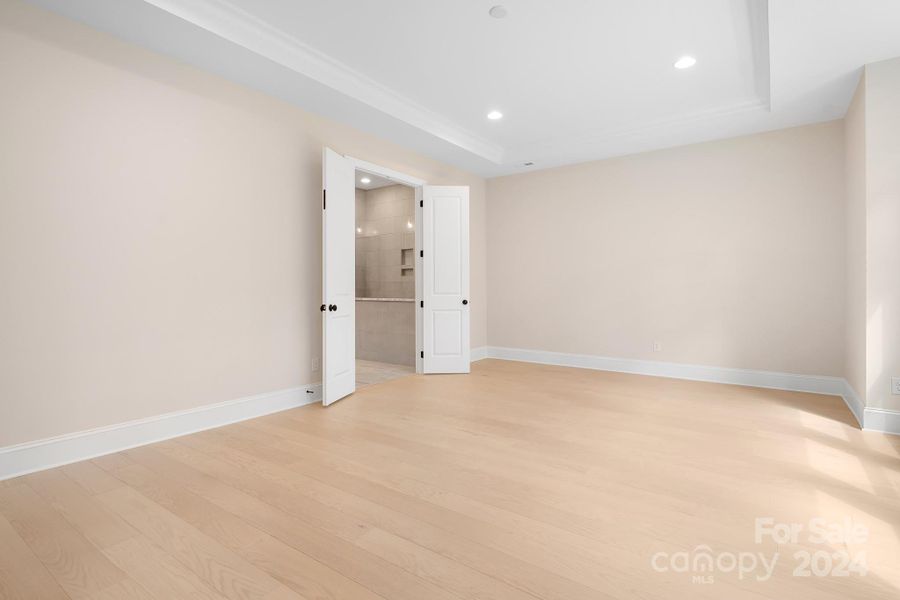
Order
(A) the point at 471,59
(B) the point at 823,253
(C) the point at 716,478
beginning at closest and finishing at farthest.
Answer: (C) the point at 716,478 < (A) the point at 471,59 < (B) the point at 823,253

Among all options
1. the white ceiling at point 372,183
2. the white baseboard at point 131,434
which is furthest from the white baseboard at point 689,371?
the white ceiling at point 372,183

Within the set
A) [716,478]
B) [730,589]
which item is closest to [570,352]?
[716,478]

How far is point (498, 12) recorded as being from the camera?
290 centimetres

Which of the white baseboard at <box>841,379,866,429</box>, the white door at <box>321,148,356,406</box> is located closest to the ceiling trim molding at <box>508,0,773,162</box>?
the white door at <box>321,148,356,406</box>

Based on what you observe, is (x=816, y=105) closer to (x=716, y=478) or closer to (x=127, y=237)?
(x=716, y=478)

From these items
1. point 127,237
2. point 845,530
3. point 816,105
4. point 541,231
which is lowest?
point 845,530

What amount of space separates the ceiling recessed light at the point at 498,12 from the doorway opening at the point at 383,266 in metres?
3.99

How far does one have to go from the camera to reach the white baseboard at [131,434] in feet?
8.28

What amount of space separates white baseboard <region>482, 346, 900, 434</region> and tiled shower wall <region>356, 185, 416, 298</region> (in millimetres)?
2848

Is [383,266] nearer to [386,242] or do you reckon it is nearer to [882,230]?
[386,242]

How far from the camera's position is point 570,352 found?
20.0ft

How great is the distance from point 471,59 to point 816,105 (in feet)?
10.9

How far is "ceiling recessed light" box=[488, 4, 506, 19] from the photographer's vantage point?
2.86 m

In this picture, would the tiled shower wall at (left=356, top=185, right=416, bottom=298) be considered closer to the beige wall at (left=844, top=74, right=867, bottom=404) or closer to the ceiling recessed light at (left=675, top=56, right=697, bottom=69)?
the ceiling recessed light at (left=675, top=56, right=697, bottom=69)
